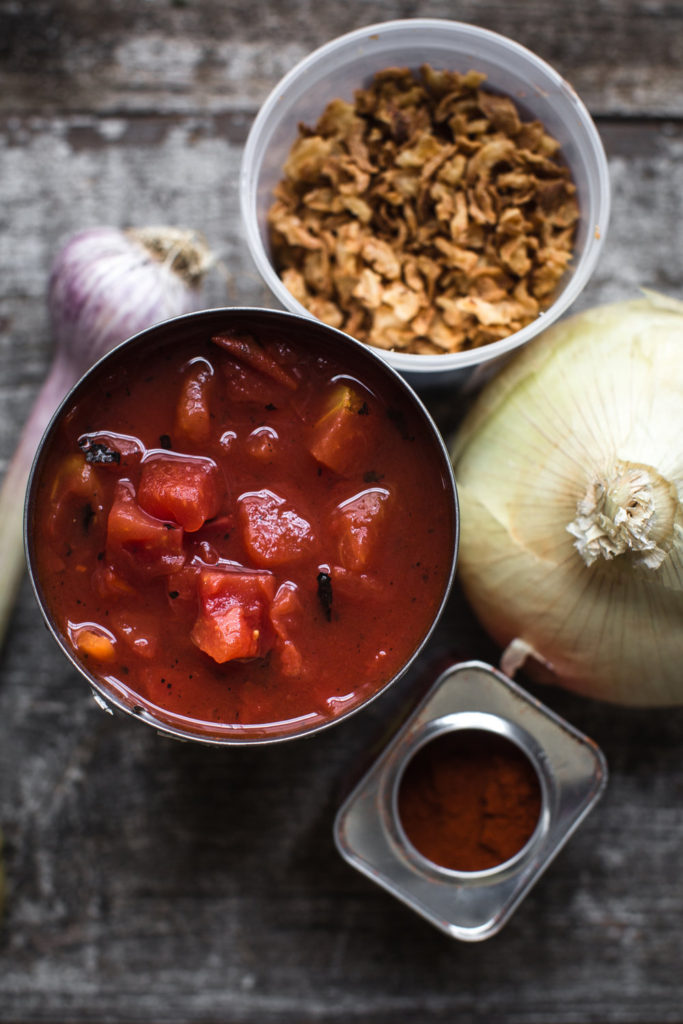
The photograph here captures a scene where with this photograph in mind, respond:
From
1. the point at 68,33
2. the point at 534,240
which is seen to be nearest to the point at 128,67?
the point at 68,33

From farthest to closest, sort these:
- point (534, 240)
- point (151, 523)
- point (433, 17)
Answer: point (433, 17) < point (534, 240) < point (151, 523)

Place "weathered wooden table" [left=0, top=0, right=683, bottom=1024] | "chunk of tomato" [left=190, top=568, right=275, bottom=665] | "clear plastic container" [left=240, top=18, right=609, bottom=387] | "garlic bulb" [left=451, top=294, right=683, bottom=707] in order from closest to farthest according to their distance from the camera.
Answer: "chunk of tomato" [left=190, top=568, right=275, bottom=665]
"garlic bulb" [left=451, top=294, right=683, bottom=707]
"clear plastic container" [left=240, top=18, right=609, bottom=387]
"weathered wooden table" [left=0, top=0, right=683, bottom=1024]

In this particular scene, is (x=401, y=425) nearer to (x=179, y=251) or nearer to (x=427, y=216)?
(x=427, y=216)

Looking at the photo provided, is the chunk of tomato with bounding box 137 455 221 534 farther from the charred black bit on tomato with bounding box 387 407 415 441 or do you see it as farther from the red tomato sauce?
the charred black bit on tomato with bounding box 387 407 415 441

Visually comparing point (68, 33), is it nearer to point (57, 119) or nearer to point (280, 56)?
point (57, 119)

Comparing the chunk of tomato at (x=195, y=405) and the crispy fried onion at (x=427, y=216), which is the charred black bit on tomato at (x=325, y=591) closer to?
the chunk of tomato at (x=195, y=405)

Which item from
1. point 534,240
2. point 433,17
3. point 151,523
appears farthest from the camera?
point 433,17

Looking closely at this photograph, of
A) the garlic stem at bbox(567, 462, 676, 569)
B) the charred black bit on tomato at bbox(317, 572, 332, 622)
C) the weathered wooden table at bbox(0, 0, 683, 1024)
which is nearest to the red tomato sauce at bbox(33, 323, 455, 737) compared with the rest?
the charred black bit on tomato at bbox(317, 572, 332, 622)
